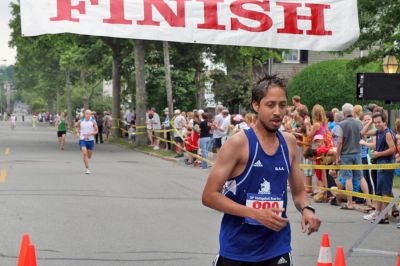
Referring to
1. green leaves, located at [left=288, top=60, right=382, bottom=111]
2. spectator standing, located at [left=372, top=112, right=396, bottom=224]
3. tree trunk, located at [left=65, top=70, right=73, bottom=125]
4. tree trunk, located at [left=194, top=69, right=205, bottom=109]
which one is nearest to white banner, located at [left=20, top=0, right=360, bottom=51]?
spectator standing, located at [left=372, top=112, right=396, bottom=224]

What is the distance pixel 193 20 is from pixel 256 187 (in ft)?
4.60

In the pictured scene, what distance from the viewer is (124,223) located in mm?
11312

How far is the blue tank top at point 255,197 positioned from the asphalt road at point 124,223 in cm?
404

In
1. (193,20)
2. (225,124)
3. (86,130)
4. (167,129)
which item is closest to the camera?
(193,20)

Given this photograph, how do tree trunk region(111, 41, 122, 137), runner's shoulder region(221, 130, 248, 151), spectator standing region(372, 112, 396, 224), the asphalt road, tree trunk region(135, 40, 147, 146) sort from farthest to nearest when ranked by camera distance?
tree trunk region(111, 41, 122, 137), tree trunk region(135, 40, 147, 146), spectator standing region(372, 112, 396, 224), the asphalt road, runner's shoulder region(221, 130, 248, 151)

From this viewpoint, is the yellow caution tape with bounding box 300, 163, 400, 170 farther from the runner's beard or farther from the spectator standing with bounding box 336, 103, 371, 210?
the runner's beard

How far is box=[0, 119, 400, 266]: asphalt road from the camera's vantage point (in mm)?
8930

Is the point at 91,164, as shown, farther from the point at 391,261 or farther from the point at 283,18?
the point at 283,18

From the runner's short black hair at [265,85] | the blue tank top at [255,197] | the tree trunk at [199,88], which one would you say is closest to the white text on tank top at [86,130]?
the runner's short black hair at [265,85]

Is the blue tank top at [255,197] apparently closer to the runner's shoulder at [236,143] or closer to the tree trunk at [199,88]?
the runner's shoulder at [236,143]

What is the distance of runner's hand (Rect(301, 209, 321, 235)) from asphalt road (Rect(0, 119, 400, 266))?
4062 mm

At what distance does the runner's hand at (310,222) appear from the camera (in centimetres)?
445

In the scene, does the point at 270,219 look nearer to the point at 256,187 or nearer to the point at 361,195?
the point at 256,187

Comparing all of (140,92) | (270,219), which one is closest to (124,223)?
(270,219)
